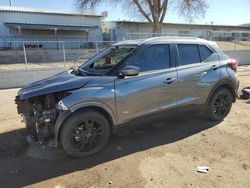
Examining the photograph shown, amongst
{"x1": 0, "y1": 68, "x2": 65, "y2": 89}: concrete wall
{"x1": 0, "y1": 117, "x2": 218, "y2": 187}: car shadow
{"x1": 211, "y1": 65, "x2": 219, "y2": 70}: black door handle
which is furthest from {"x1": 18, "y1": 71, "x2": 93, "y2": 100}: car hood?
{"x1": 0, "y1": 68, "x2": 65, "y2": 89}: concrete wall

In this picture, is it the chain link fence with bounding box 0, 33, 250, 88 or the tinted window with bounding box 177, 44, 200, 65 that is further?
the chain link fence with bounding box 0, 33, 250, 88

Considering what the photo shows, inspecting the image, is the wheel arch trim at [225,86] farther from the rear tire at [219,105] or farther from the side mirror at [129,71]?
the side mirror at [129,71]

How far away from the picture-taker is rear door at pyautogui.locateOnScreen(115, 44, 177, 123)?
12.8ft

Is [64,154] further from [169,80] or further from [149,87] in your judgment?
[169,80]

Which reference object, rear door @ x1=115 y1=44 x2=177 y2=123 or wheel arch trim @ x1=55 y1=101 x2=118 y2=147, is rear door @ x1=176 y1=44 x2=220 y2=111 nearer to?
rear door @ x1=115 y1=44 x2=177 y2=123

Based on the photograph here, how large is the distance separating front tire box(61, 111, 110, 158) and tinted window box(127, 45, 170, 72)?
1082 millimetres

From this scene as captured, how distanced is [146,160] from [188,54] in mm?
2211

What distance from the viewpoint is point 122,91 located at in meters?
3.85

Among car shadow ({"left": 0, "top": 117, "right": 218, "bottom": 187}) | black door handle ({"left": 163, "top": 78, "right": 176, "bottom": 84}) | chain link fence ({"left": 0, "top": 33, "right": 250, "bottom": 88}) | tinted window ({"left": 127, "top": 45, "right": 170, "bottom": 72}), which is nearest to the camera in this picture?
car shadow ({"left": 0, "top": 117, "right": 218, "bottom": 187})

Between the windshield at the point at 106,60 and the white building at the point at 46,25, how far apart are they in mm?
16460

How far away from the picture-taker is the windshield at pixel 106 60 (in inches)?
164

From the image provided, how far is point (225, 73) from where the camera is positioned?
5.06 m

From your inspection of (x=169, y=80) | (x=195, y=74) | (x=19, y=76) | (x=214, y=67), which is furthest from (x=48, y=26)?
(x=169, y=80)

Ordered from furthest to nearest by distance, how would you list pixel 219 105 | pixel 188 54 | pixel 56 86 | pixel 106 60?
pixel 219 105
pixel 188 54
pixel 106 60
pixel 56 86
